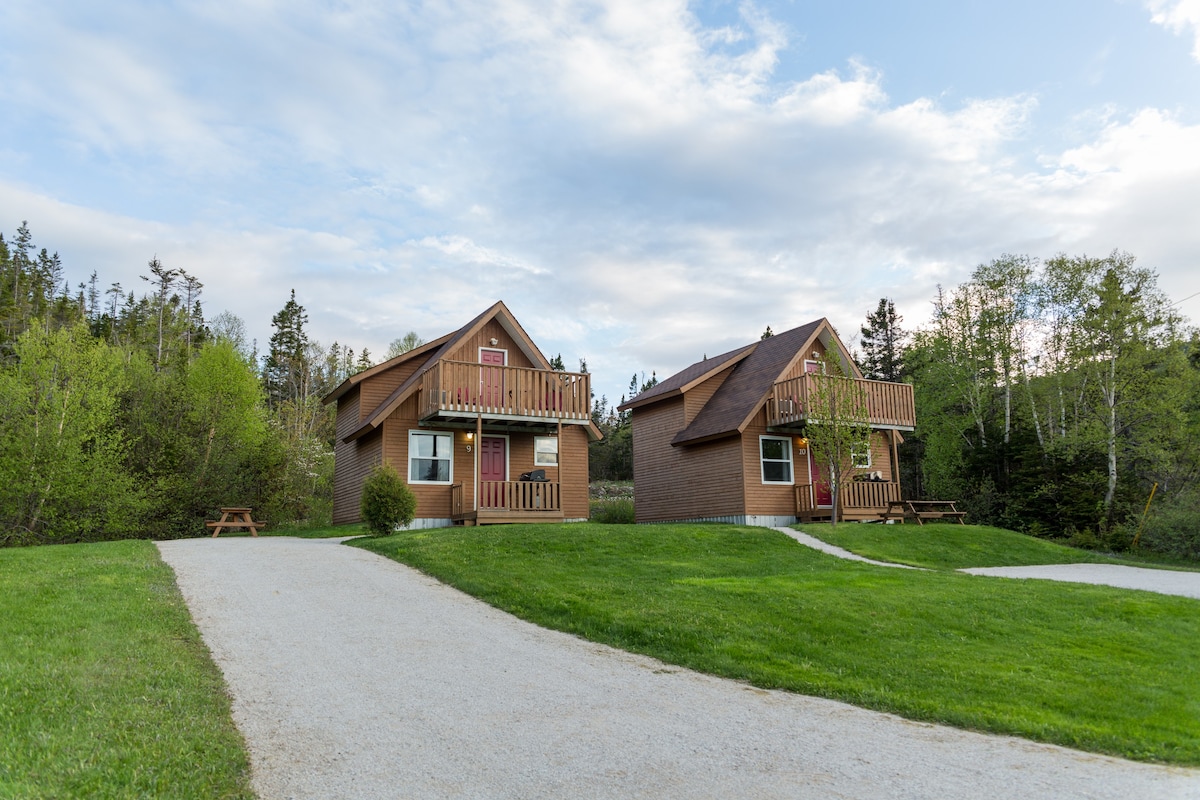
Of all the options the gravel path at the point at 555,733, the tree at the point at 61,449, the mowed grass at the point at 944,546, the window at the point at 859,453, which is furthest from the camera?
the tree at the point at 61,449

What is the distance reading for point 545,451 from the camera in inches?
971

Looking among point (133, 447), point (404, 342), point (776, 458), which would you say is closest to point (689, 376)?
point (776, 458)

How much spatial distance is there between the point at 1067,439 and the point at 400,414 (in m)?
23.9

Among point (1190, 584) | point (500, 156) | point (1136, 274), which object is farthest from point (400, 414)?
point (1136, 274)

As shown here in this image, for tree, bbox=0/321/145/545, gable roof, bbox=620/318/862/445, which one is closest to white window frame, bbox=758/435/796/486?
gable roof, bbox=620/318/862/445

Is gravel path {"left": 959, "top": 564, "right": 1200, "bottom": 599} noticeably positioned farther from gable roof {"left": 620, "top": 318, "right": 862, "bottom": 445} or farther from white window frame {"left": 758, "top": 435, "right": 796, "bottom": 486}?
gable roof {"left": 620, "top": 318, "right": 862, "bottom": 445}

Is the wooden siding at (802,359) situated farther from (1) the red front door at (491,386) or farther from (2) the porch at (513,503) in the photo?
(1) the red front door at (491,386)

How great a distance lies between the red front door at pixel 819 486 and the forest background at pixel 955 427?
31.9 feet

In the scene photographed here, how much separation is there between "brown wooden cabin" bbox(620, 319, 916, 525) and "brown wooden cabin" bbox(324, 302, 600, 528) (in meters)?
3.47

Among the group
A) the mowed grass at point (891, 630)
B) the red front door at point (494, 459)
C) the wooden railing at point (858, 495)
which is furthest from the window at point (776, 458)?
the mowed grass at point (891, 630)

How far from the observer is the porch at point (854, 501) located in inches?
928

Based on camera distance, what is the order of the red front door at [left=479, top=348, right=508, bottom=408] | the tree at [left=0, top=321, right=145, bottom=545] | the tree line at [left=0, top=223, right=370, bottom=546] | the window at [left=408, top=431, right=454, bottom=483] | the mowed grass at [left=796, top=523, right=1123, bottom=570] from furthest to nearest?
1. the window at [left=408, top=431, right=454, bottom=483]
2. the tree line at [left=0, top=223, right=370, bottom=546]
3. the tree at [left=0, top=321, right=145, bottom=545]
4. the red front door at [left=479, top=348, right=508, bottom=408]
5. the mowed grass at [left=796, top=523, right=1123, bottom=570]

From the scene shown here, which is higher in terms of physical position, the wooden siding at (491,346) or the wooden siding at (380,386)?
the wooden siding at (491,346)

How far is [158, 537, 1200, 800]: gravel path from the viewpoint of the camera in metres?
4.99
